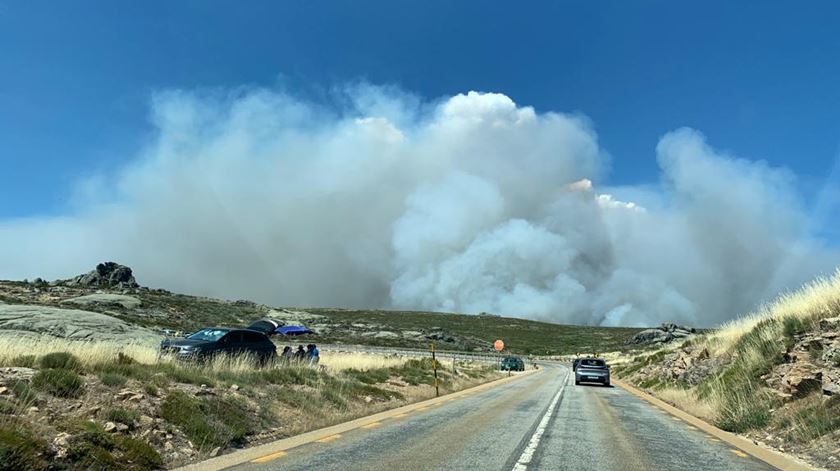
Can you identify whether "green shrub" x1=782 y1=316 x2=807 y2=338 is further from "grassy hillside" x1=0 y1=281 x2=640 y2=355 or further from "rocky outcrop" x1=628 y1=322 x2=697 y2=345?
"rocky outcrop" x1=628 y1=322 x2=697 y2=345

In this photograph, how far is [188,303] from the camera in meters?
94.2

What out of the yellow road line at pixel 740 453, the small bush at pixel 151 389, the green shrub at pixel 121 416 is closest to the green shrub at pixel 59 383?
the green shrub at pixel 121 416

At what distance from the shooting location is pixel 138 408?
31.1 ft

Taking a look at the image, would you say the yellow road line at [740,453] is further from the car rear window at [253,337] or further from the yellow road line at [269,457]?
the car rear window at [253,337]

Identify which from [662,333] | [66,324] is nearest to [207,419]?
[66,324]

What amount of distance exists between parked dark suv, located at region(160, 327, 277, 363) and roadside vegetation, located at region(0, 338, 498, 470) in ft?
5.41

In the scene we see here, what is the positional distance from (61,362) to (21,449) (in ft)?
17.7

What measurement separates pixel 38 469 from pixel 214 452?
8.87 feet

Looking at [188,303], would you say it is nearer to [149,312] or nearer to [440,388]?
[149,312]

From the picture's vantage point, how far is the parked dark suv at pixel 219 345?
18.4 meters

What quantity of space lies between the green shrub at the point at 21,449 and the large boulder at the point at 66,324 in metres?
20.7

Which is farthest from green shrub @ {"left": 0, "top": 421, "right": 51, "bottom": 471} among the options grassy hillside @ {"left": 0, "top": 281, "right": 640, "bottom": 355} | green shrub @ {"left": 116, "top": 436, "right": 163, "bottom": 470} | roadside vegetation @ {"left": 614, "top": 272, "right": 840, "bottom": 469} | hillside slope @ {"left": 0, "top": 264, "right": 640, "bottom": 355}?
grassy hillside @ {"left": 0, "top": 281, "right": 640, "bottom": 355}

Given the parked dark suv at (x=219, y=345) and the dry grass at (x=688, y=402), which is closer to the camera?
the dry grass at (x=688, y=402)

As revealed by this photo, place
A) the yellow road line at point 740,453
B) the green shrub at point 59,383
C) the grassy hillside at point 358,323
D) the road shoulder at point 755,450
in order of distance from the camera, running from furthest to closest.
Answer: the grassy hillside at point 358,323, the yellow road line at point 740,453, the green shrub at point 59,383, the road shoulder at point 755,450
